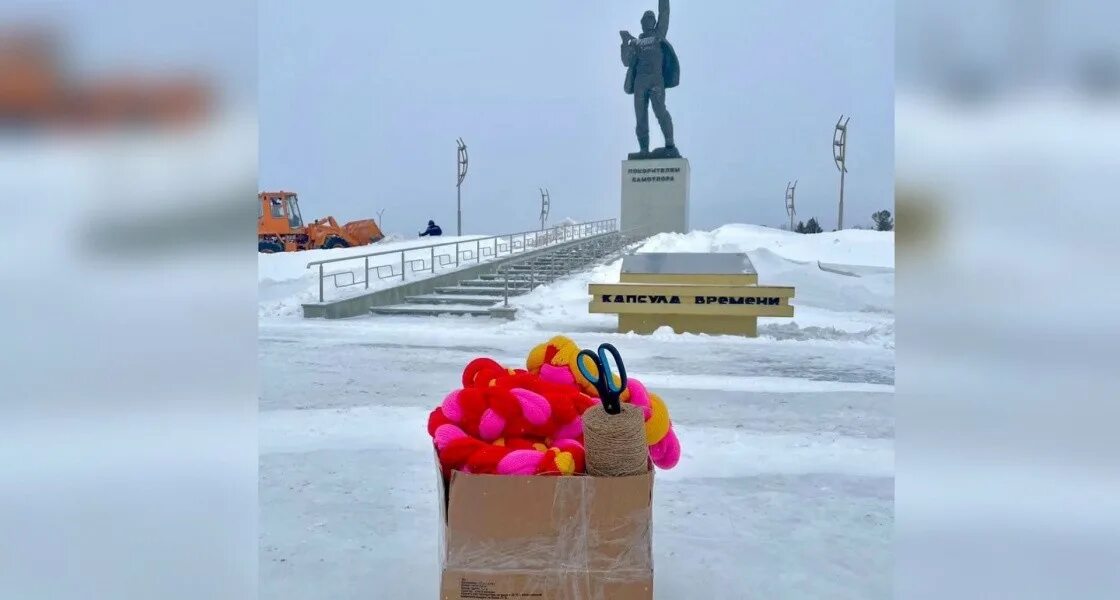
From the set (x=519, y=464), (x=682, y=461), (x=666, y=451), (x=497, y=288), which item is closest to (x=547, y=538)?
(x=519, y=464)

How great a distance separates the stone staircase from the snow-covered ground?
1.82m

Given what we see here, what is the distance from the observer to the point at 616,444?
171cm

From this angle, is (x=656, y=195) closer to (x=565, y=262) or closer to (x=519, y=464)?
(x=565, y=262)

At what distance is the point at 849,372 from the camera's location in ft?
20.8

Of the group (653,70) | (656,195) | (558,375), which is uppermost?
(653,70)

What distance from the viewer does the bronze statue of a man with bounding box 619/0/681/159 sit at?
23438mm

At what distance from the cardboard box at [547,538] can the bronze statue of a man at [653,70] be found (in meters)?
23.0

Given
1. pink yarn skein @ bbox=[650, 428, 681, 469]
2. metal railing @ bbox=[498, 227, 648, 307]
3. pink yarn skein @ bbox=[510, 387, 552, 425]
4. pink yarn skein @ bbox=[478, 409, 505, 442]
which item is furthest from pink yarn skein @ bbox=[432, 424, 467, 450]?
metal railing @ bbox=[498, 227, 648, 307]

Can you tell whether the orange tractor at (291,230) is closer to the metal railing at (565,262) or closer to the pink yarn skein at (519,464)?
the metal railing at (565,262)

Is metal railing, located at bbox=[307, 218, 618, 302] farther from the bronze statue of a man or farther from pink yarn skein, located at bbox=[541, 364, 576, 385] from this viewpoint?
pink yarn skein, located at bbox=[541, 364, 576, 385]

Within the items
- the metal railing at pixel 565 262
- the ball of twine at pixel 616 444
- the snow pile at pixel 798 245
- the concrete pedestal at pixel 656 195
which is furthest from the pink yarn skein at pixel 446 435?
the concrete pedestal at pixel 656 195

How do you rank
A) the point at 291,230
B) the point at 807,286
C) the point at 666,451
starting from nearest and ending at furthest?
the point at 666,451 → the point at 807,286 → the point at 291,230

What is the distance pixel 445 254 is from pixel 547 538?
51.5ft
